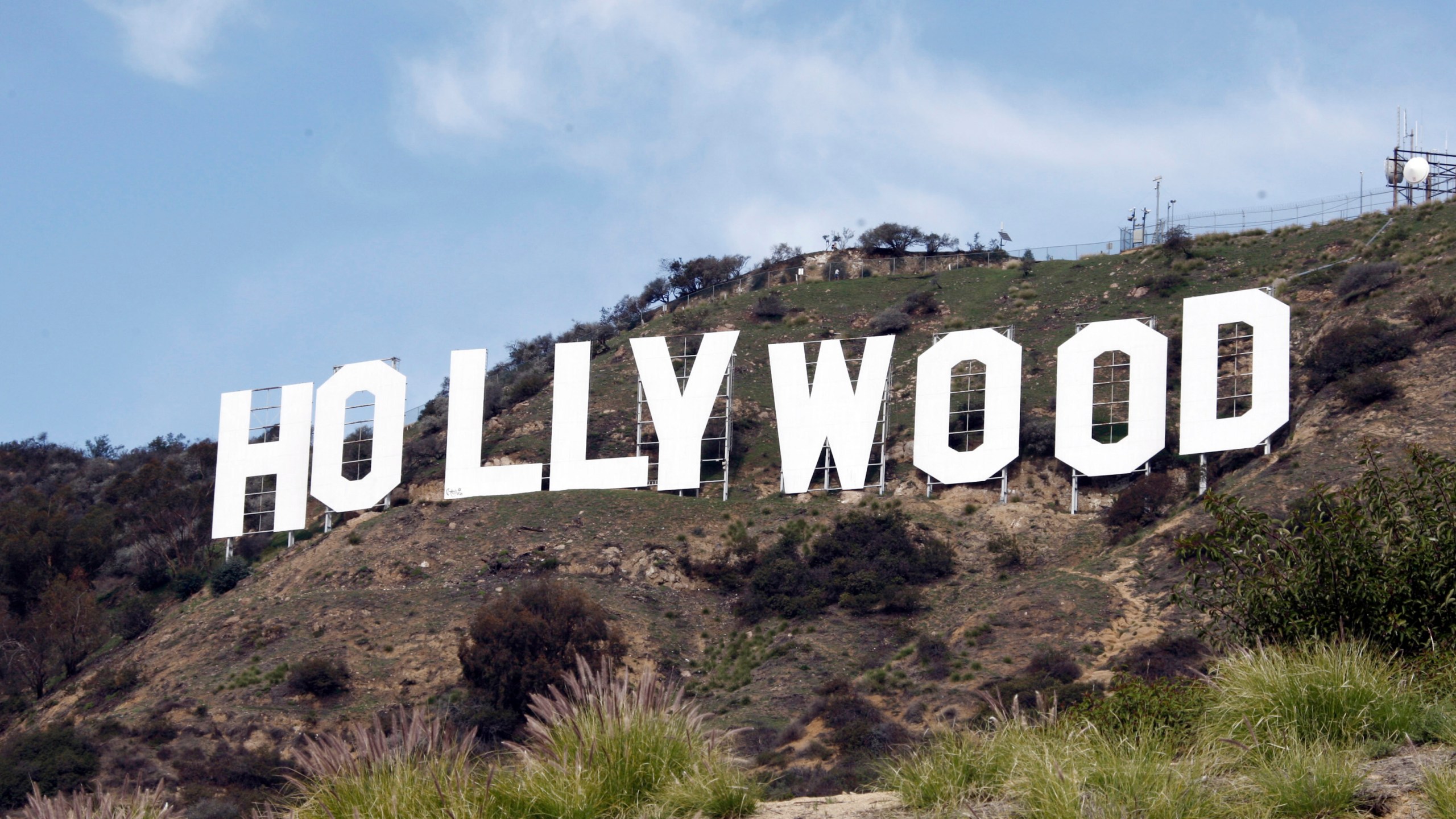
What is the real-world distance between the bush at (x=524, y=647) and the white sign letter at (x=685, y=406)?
8.91 metres

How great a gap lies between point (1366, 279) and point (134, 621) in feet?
161

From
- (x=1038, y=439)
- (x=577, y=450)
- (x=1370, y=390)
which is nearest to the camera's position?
(x=1370, y=390)

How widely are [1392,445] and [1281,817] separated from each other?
3421 cm

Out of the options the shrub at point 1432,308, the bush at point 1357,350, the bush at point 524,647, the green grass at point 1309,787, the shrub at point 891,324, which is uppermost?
the shrub at point 891,324

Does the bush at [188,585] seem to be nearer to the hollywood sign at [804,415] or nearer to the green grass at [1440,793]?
the hollywood sign at [804,415]

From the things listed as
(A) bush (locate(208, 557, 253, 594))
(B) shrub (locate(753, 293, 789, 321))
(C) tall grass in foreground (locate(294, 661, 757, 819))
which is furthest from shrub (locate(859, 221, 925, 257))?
(C) tall grass in foreground (locate(294, 661, 757, 819))

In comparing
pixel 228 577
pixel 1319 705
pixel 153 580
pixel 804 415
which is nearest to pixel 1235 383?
pixel 804 415

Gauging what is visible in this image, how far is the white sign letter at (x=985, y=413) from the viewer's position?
46625 mm

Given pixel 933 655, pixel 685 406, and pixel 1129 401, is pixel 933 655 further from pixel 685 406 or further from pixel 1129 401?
pixel 685 406

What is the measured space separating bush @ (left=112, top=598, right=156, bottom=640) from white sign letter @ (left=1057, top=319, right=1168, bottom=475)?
114 ft

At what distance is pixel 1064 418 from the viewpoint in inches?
1795

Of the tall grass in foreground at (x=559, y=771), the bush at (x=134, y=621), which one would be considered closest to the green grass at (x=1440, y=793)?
the tall grass in foreground at (x=559, y=771)

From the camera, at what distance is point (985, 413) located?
47125 millimetres

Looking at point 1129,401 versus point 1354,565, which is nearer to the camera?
point 1354,565
